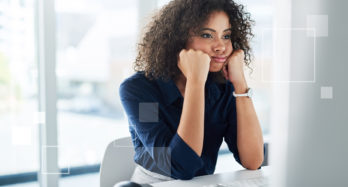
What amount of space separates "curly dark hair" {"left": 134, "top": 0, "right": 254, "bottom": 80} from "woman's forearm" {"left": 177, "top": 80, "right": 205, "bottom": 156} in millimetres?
163

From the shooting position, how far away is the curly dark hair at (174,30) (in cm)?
92

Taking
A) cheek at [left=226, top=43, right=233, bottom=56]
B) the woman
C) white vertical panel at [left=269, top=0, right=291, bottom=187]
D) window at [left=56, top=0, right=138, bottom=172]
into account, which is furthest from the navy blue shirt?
window at [left=56, top=0, right=138, bottom=172]

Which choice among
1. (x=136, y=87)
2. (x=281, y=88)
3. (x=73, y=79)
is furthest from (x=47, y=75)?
(x=281, y=88)

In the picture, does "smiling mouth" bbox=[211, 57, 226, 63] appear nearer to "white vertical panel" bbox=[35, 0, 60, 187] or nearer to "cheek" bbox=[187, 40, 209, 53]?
"cheek" bbox=[187, 40, 209, 53]

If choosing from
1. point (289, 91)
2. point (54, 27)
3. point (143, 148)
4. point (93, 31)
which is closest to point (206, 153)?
point (143, 148)

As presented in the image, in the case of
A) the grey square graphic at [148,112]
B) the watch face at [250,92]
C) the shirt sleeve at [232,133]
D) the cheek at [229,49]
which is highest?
the cheek at [229,49]

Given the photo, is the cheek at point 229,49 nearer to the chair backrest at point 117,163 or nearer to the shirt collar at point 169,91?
the shirt collar at point 169,91

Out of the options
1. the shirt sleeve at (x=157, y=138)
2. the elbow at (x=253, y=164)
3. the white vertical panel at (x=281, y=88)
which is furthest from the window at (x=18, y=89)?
the white vertical panel at (x=281, y=88)

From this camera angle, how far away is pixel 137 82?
873 mm

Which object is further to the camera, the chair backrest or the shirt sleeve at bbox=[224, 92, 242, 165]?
the shirt sleeve at bbox=[224, 92, 242, 165]

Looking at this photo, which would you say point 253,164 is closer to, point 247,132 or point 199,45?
point 247,132

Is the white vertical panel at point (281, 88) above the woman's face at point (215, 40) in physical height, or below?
below

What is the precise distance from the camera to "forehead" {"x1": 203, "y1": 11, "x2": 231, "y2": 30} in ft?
2.95

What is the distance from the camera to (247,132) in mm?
873
